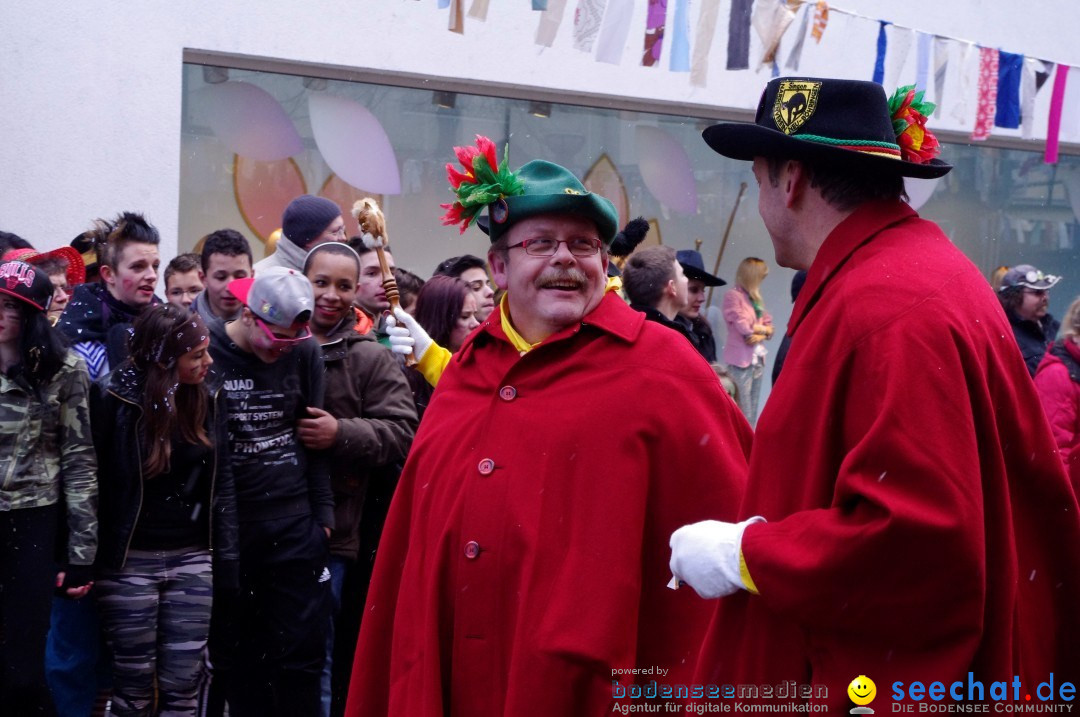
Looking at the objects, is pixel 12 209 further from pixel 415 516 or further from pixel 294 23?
pixel 415 516

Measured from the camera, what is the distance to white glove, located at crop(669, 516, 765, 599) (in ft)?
7.30

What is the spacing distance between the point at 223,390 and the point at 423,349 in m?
0.80

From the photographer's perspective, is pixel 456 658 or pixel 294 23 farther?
pixel 294 23

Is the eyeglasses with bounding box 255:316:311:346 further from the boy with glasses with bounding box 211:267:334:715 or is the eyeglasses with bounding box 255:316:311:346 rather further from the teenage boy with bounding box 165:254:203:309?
the teenage boy with bounding box 165:254:203:309

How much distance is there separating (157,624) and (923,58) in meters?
8.71

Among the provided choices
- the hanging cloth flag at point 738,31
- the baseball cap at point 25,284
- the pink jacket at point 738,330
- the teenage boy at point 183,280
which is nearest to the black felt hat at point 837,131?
the baseball cap at point 25,284

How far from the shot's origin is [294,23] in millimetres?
8961

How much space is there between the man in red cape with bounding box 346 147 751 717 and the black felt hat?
0.72m

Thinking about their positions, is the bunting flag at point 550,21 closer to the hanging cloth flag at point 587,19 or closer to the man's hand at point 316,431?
the hanging cloth flag at point 587,19

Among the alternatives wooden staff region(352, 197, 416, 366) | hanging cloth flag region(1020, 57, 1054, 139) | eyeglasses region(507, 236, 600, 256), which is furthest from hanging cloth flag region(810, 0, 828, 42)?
eyeglasses region(507, 236, 600, 256)

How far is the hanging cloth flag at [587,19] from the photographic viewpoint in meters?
8.90

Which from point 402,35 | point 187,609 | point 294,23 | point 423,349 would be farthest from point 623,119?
point 187,609

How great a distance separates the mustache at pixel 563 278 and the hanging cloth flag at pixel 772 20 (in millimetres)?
6913

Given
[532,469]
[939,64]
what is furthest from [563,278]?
[939,64]
